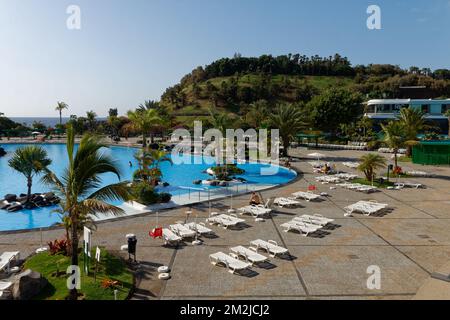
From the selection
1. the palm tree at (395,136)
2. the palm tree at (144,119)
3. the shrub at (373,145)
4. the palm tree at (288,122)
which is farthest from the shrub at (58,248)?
the shrub at (373,145)

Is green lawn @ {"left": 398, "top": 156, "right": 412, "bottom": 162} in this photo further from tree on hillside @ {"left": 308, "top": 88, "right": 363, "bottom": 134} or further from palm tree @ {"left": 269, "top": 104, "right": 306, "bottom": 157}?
tree on hillside @ {"left": 308, "top": 88, "right": 363, "bottom": 134}

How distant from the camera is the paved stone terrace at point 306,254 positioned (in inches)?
383

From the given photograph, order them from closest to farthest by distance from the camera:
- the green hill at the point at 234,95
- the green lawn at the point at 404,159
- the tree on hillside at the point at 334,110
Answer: the green lawn at the point at 404,159
the tree on hillside at the point at 334,110
the green hill at the point at 234,95

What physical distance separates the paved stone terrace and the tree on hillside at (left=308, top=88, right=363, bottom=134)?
3387cm

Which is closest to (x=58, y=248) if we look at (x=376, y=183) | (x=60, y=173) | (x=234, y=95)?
(x=60, y=173)

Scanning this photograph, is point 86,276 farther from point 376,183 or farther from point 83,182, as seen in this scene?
point 376,183

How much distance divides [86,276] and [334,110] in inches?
1871

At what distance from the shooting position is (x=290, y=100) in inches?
3969

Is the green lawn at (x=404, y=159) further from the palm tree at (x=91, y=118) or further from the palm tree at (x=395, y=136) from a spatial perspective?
the palm tree at (x=91, y=118)

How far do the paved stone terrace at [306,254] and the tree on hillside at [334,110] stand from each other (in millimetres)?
33871

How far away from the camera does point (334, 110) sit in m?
52.0
